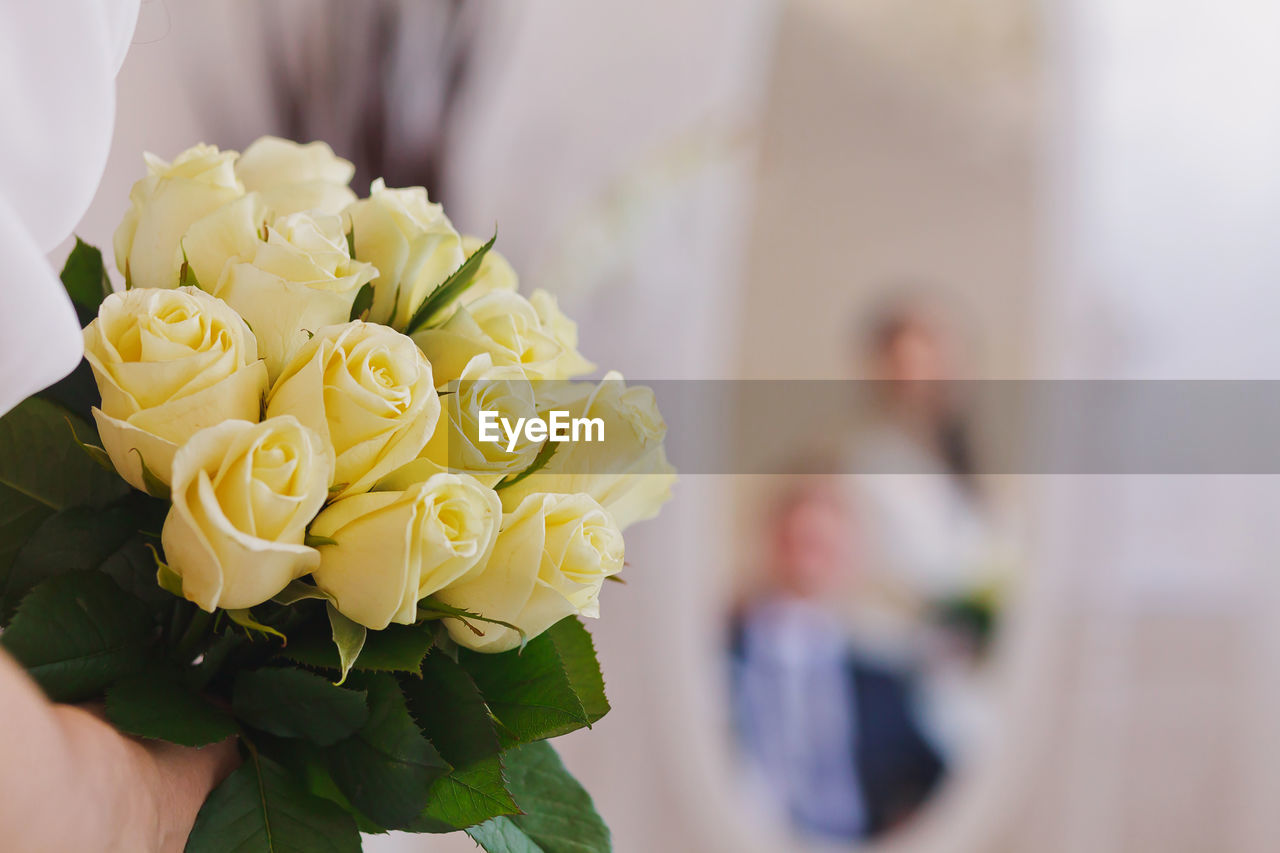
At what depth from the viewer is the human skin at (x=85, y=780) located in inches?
7.2

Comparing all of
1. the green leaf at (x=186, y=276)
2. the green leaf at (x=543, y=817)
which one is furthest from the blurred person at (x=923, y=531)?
the green leaf at (x=186, y=276)

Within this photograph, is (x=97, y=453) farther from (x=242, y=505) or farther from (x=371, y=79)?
(x=371, y=79)

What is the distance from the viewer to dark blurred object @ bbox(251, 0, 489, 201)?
0.77 meters

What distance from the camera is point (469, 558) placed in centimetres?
24

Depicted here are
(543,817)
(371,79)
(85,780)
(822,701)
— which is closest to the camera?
(85,780)

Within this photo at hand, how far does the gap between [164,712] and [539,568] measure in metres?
0.11

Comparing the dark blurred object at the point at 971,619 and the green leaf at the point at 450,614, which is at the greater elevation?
the green leaf at the point at 450,614

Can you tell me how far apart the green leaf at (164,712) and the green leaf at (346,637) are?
0.04 metres

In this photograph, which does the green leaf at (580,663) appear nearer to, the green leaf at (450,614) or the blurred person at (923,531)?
the green leaf at (450,614)

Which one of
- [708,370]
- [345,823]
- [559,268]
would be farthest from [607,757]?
[345,823]

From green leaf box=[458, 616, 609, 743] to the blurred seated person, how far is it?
943 mm

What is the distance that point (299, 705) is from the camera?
0.87 ft

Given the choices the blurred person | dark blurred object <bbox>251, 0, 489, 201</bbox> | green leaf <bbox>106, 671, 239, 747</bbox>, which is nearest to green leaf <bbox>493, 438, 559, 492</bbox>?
green leaf <bbox>106, 671, 239, 747</bbox>

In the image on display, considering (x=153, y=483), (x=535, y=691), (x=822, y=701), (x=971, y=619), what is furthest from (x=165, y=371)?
(x=971, y=619)
